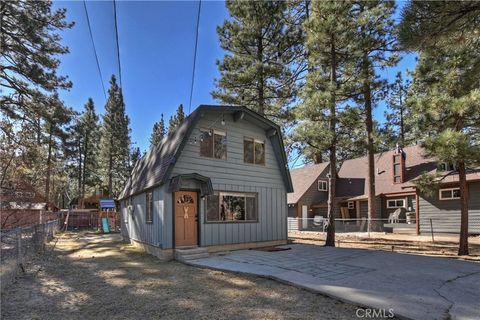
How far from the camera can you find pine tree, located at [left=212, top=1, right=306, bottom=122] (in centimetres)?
1969

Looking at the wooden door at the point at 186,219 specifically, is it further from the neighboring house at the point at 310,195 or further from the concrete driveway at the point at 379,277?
the neighboring house at the point at 310,195

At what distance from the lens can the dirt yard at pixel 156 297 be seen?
559 centimetres

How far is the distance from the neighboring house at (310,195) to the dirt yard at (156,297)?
19770mm

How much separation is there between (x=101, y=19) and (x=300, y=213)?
23163mm

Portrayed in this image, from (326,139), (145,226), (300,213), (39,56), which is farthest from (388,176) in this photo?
(39,56)

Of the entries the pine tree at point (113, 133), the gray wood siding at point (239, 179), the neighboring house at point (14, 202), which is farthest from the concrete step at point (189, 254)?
the pine tree at point (113, 133)

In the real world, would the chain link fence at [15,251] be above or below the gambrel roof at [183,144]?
below

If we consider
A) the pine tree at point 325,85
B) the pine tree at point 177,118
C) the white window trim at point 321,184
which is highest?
the pine tree at point 177,118

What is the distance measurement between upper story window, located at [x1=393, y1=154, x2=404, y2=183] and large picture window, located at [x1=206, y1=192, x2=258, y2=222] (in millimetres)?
13875

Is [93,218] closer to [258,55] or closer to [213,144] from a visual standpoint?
[258,55]

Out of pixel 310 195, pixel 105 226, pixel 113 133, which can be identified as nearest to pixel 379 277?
pixel 310 195

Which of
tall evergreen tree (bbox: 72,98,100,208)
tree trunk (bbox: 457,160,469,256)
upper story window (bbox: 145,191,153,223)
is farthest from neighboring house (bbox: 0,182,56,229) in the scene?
tall evergreen tree (bbox: 72,98,100,208)

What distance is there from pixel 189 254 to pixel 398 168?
1784 centimetres

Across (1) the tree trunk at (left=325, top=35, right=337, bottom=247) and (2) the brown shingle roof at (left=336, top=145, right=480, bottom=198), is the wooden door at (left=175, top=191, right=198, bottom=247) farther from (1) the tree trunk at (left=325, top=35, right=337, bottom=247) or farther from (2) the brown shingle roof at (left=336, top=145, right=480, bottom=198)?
(2) the brown shingle roof at (left=336, top=145, right=480, bottom=198)
